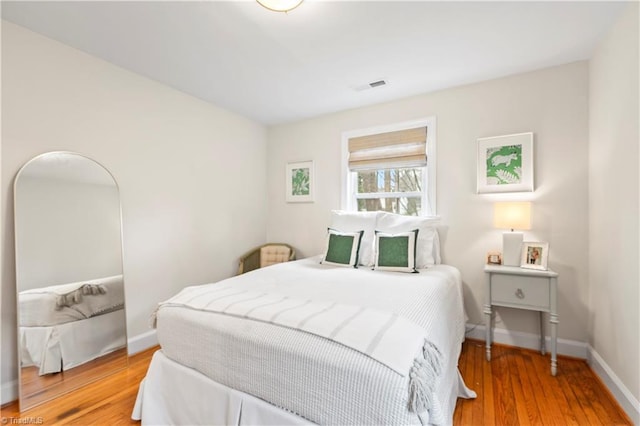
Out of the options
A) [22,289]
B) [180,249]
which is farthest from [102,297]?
[180,249]

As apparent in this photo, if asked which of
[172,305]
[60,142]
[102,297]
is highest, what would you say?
[60,142]

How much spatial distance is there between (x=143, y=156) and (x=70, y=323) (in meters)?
1.46

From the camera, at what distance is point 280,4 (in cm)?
165

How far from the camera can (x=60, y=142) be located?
2170mm

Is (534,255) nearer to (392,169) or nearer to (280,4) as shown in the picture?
(392,169)

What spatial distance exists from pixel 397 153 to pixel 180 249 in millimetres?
2544

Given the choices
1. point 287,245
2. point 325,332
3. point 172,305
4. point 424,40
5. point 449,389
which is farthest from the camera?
point 287,245

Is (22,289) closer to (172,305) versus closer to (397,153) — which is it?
(172,305)

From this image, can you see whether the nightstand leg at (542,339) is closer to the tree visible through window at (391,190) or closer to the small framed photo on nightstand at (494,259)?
the small framed photo on nightstand at (494,259)

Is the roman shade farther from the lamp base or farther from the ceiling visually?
the lamp base

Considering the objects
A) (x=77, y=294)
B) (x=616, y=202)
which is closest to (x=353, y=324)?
(x=616, y=202)

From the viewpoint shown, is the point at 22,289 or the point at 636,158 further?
the point at 22,289

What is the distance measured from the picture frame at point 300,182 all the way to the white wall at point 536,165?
40 centimetres

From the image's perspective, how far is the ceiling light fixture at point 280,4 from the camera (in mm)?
1627
